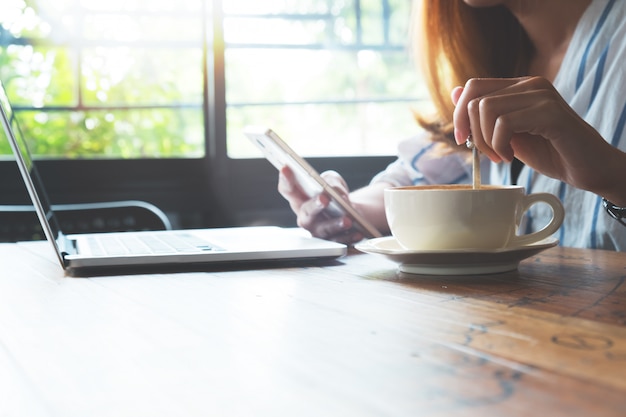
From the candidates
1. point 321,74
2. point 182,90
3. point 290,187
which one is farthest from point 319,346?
point 321,74

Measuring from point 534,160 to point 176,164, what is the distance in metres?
1.64

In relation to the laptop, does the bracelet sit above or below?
above

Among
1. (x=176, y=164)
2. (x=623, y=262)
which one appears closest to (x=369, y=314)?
(x=623, y=262)

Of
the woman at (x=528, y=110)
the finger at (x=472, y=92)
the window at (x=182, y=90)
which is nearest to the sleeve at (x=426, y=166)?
the woman at (x=528, y=110)

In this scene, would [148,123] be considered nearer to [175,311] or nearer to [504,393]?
[175,311]

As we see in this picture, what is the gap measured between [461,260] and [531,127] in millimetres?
189

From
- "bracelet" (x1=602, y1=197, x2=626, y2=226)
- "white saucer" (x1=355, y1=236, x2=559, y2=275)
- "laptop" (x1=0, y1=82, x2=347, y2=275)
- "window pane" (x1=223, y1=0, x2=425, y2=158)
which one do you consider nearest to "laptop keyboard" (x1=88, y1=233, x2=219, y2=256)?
"laptop" (x1=0, y1=82, x2=347, y2=275)

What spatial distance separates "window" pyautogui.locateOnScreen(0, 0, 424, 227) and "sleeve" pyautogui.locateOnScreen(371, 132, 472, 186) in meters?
0.99

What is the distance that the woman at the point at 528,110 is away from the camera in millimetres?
794

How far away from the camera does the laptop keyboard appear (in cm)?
88

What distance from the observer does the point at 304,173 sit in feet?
3.13

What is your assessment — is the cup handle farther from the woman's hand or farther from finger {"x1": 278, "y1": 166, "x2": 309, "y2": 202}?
finger {"x1": 278, "y1": 166, "x2": 309, "y2": 202}

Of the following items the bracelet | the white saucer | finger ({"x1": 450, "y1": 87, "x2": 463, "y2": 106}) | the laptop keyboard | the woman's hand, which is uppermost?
finger ({"x1": 450, "y1": 87, "x2": 463, "y2": 106})

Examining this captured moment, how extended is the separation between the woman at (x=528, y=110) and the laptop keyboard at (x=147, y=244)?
19cm
